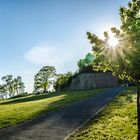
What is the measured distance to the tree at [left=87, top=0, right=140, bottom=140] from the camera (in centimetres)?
1566

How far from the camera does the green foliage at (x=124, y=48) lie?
1565cm

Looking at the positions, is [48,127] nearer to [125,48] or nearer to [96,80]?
[125,48]

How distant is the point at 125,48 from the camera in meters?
15.9

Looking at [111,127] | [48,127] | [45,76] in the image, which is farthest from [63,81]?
[111,127]

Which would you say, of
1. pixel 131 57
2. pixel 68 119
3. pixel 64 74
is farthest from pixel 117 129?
pixel 64 74

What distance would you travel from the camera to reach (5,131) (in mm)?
24047

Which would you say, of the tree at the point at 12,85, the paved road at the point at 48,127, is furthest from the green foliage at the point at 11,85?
the paved road at the point at 48,127

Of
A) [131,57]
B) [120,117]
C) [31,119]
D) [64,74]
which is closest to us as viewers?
[131,57]

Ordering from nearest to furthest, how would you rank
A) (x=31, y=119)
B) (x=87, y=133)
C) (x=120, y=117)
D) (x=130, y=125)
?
(x=87, y=133)
(x=130, y=125)
(x=120, y=117)
(x=31, y=119)

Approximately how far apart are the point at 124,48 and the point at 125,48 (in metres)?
0.06

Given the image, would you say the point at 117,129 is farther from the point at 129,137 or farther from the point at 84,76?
the point at 84,76

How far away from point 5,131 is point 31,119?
17.0 ft

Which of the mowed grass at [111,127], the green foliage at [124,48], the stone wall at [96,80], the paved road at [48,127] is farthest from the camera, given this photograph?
the stone wall at [96,80]

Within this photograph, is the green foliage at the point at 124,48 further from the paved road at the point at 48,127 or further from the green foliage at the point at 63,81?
the green foliage at the point at 63,81
